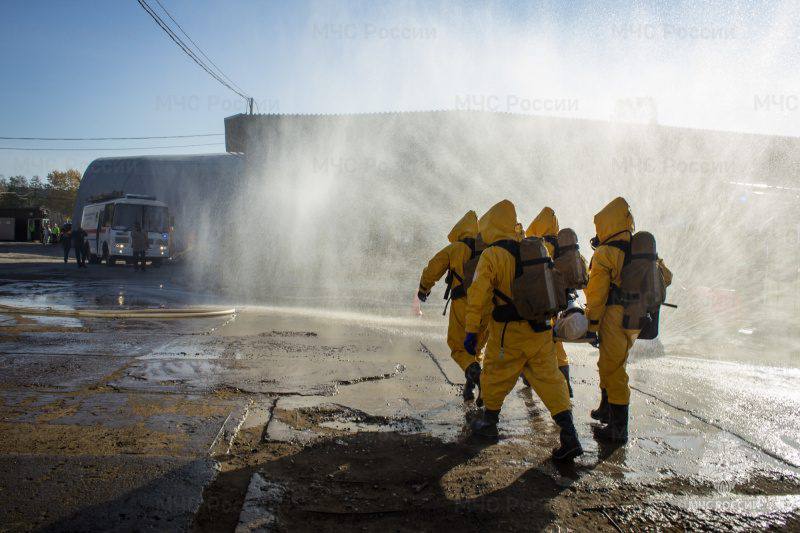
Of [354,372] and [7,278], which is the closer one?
[354,372]

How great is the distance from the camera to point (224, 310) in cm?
986

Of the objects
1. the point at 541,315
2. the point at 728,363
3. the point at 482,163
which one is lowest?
the point at 728,363

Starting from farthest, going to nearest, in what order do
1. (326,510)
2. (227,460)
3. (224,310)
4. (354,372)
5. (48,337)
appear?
(224,310)
(48,337)
(354,372)
(227,460)
(326,510)

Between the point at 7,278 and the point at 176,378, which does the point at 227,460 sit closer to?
the point at 176,378

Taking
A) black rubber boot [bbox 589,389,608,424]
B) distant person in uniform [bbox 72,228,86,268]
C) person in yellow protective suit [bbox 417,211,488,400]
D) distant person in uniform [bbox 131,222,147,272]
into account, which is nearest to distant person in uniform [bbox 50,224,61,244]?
distant person in uniform [bbox 72,228,86,268]

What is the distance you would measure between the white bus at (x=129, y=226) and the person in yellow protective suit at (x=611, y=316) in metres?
23.5

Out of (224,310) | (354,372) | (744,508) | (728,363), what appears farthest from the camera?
(224,310)

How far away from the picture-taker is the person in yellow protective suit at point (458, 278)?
199 inches

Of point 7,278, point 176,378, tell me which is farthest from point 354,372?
point 7,278

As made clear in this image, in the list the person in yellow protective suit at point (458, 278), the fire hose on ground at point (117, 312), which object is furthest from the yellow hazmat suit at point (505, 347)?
the fire hose on ground at point (117, 312)

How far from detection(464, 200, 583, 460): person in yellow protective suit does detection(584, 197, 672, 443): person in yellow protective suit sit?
1.92 ft

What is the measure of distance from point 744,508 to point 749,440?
1.40 m

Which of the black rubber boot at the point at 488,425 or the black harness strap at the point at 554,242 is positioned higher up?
the black harness strap at the point at 554,242

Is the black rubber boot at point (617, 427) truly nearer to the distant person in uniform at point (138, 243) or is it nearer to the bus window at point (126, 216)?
the distant person in uniform at point (138, 243)
